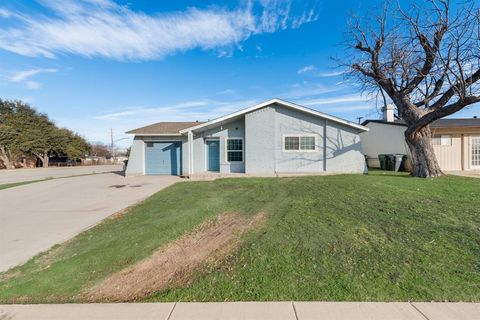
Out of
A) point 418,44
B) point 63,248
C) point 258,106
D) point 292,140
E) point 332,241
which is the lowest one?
point 63,248

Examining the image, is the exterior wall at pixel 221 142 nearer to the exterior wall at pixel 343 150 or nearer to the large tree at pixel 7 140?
the exterior wall at pixel 343 150

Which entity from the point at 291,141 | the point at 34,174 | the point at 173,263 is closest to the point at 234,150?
the point at 291,141

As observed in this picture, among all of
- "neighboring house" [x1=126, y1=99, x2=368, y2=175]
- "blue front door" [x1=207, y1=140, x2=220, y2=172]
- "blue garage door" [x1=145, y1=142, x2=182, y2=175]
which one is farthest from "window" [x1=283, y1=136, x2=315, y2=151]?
"blue garage door" [x1=145, y1=142, x2=182, y2=175]

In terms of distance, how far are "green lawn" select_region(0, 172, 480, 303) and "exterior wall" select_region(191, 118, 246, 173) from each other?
26.8 feet

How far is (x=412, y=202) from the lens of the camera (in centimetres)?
683

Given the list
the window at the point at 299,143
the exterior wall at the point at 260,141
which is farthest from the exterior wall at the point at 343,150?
the exterior wall at the point at 260,141

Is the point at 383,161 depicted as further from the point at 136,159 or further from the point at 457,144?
the point at 136,159

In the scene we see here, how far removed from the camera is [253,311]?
289 centimetres

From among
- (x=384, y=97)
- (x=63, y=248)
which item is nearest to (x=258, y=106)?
(x=384, y=97)

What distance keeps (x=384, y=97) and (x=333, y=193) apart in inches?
405

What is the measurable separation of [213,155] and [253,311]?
13802 millimetres

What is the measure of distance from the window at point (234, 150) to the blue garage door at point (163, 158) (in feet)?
11.5

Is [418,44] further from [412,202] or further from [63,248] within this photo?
[63,248]

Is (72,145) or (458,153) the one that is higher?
(72,145)
